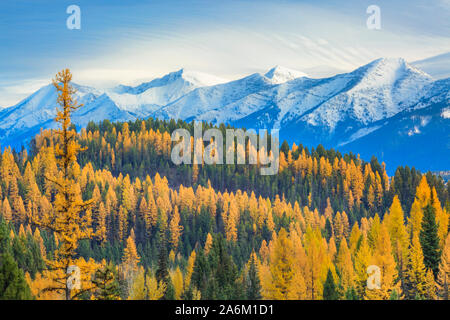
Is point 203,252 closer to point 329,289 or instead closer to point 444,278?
point 329,289

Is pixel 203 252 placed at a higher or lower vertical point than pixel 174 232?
higher

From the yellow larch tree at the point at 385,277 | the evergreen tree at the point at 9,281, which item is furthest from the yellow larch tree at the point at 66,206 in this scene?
the yellow larch tree at the point at 385,277

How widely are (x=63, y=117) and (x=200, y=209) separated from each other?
525ft

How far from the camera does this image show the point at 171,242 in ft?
584

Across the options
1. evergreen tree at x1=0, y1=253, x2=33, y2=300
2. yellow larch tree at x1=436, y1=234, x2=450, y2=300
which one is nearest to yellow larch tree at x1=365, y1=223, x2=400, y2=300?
yellow larch tree at x1=436, y1=234, x2=450, y2=300

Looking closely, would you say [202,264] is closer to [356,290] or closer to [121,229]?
[356,290]

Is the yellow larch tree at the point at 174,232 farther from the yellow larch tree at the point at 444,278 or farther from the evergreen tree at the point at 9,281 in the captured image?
the evergreen tree at the point at 9,281

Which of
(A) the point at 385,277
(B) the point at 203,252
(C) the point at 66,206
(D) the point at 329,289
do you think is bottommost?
(D) the point at 329,289

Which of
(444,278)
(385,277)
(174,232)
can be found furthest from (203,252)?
(174,232)

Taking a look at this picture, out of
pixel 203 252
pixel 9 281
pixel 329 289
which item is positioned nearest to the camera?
pixel 9 281

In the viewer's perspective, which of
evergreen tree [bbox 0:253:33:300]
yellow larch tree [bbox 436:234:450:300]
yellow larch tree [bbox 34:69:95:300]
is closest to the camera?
yellow larch tree [bbox 34:69:95:300]

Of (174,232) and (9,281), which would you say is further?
(174,232)

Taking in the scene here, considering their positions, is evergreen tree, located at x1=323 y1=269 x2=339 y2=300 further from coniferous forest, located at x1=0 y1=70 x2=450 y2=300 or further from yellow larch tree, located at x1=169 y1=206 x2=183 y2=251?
yellow larch tree, located at x1=169 y1=206 x2=183 y2=251

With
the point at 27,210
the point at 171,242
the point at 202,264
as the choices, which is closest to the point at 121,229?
the point at 171,242
